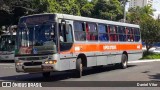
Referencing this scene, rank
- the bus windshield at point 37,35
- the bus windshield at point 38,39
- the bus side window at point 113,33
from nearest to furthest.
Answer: the bus windshield at point 38,39
the bus windshield at point 37,35
the bus side window at point 113,33

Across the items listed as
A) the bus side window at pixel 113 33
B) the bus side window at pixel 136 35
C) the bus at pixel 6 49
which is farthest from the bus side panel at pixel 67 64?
the bus at pixel 6 49

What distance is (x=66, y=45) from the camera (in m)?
17.7

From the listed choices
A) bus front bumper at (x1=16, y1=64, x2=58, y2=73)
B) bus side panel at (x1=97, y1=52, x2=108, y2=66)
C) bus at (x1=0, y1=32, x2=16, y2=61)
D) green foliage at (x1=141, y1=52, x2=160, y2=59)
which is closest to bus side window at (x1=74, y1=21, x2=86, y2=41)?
bus side panel at (x1=97, y1=52, x2=108, y2=66)

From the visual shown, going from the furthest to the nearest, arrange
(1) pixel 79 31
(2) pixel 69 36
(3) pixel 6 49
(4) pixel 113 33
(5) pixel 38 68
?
(3) pixel 6 49 → (4) pixel 113 33 → (1) pixel 79 31 → (2) pixel 69 36 → (5) pixel 38 68

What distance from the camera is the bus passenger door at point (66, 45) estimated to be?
17312mm

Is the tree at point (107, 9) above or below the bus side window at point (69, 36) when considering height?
above

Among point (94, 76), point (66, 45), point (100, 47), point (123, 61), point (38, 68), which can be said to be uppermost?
point (66, 45)

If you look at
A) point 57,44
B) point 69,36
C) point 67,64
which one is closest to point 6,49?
point 69,36

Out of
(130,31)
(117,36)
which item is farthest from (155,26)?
(117,36)

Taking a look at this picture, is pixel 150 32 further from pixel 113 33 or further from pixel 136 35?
pixel 113 33

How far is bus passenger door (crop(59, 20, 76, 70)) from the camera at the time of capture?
56.8 ft

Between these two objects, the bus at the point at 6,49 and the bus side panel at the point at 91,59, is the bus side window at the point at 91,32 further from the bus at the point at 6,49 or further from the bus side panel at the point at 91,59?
the bus at the point at 6,49

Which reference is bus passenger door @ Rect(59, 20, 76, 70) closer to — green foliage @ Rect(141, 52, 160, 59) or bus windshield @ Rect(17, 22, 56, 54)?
bus windshield @ Rect(17, 22, 56, 54)

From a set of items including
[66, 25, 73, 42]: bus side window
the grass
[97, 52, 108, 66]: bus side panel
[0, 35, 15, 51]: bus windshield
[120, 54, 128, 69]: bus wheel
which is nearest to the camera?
[66, 25, 73, 42]: bus side window
